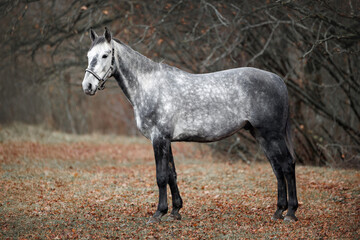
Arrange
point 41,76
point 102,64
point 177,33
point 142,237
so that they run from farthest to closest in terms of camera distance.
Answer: point 41,76 < point 177,33 < point 102,64 < point 142,237

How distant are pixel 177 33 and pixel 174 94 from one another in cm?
743

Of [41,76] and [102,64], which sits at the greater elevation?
[41,76]

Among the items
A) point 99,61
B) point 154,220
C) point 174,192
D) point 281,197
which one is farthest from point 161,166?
point 281,197

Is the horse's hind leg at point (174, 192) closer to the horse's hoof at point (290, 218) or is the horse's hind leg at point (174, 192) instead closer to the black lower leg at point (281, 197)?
the black lower leg at point (281, 197)

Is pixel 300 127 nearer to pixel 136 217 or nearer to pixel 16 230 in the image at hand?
pixel 136 217

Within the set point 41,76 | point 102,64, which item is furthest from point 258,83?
point 41,76

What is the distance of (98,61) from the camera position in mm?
5703

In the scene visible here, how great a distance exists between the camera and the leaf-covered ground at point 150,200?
215 inches

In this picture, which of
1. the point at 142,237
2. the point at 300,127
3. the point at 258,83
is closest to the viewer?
the point at 142,237

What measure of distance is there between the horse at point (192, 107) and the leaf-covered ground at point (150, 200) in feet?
1.69

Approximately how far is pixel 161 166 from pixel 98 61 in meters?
1.57

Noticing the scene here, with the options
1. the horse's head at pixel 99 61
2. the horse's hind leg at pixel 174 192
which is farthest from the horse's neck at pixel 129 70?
the horse's hind leg at pixel 174 192

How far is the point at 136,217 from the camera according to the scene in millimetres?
6258

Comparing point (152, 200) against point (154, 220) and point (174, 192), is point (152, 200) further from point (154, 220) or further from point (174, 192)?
point (154, 220)
